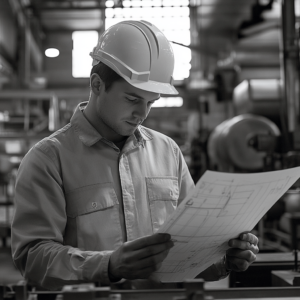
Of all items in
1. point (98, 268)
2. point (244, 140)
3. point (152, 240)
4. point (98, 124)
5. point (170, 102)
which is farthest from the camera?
point (170, 102)

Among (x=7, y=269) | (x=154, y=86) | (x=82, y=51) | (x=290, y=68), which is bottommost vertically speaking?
(x=7, y=269)

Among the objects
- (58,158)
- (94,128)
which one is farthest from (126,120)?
(58,158)

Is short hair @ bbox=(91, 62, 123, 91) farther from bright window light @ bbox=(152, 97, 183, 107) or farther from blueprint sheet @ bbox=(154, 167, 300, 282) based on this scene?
bright window light @ bbox=(152, 97, 183, 107)

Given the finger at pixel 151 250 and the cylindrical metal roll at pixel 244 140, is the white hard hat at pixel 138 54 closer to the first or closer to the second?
the finger at pixel 151 250

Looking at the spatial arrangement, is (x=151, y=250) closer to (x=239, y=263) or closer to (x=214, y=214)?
(x=214, y=214)

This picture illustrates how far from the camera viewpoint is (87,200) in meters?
1.31

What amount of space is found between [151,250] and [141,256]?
26 mm

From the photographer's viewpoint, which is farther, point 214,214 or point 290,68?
point 290,68

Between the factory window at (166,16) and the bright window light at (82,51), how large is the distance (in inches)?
51.0

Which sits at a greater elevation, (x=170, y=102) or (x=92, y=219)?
(x=170, y=102)

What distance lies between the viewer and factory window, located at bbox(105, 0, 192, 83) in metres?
9.61

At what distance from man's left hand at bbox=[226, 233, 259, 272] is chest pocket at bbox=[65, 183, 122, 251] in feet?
1.04

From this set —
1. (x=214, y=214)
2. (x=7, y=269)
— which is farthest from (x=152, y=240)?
(x=7, y=269)

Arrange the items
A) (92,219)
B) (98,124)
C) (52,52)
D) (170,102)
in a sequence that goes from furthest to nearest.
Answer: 1. (170,102)
2. (52,52)
3. (98,124)
4. (92,219)
